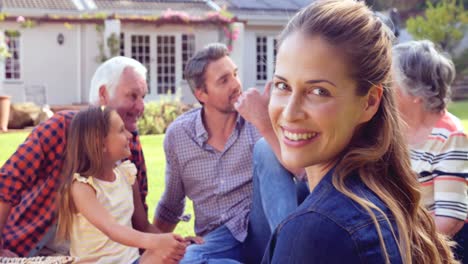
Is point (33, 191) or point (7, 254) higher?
point (33, 191)

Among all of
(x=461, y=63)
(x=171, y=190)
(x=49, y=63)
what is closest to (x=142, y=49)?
(x=49, y=63)

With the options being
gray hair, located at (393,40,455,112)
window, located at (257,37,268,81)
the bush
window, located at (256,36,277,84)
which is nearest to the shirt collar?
gray hair, located at (393,40,455,112)

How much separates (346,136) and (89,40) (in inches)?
861

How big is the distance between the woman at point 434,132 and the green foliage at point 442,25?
942 inches

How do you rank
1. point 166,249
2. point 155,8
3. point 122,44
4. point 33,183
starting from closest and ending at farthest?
point 166,249, point 33,183, point 122,44, point 155,8

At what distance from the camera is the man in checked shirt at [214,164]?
13.0 ft

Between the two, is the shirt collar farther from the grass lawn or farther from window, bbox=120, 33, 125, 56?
window, bbox=120, 33, 125, 56

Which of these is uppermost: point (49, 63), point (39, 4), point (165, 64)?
point (39, 4)

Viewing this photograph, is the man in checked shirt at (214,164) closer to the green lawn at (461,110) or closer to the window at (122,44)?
the green lawn at (461,110)

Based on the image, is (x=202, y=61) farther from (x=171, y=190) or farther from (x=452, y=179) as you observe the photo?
(x=452, y=179)

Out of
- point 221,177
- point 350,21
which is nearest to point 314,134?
point 350,21

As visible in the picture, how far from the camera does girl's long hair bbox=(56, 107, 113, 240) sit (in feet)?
11.3

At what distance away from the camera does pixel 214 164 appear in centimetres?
414

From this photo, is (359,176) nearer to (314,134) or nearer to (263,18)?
(314,134)
